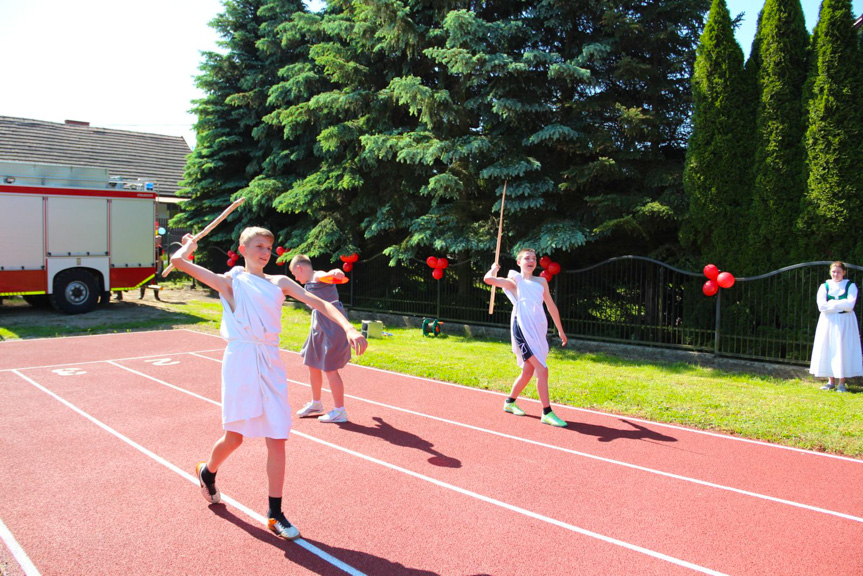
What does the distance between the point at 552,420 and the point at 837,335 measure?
17.3 ft

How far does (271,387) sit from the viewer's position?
463 centimetres

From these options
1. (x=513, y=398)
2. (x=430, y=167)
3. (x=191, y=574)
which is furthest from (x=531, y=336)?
(x=430, y=167)

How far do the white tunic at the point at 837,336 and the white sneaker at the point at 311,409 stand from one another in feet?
25.2

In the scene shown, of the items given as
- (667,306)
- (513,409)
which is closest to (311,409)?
(513,409)

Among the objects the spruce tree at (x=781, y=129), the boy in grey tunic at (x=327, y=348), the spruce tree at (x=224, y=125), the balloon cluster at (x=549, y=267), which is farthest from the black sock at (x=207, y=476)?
the spruce tree at (x=224, y=125)

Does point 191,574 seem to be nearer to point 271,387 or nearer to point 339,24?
point 271,387

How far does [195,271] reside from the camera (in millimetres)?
4520

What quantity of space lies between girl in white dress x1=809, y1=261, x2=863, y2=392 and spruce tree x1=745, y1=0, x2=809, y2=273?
1633mm

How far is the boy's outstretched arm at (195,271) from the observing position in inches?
173

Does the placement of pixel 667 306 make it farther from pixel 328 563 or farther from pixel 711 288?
pixel 328 563

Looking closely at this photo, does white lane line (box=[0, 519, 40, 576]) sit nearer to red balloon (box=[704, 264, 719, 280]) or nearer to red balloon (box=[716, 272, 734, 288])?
red balloon (box=[716, 272, 734, 288])

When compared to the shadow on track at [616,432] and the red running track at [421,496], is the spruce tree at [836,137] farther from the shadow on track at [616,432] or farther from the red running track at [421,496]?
the shadow on track at [616,432]

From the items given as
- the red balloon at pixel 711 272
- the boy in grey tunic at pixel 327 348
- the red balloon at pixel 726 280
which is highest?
the red balloon at pixel 711 272

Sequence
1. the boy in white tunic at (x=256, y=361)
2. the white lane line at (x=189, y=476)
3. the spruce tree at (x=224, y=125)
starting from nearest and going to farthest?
the white lane line at (x=189, y=476) → the boy in white tunic at (x=256, y=361) → the spruce tree at (x=224, y=125)
